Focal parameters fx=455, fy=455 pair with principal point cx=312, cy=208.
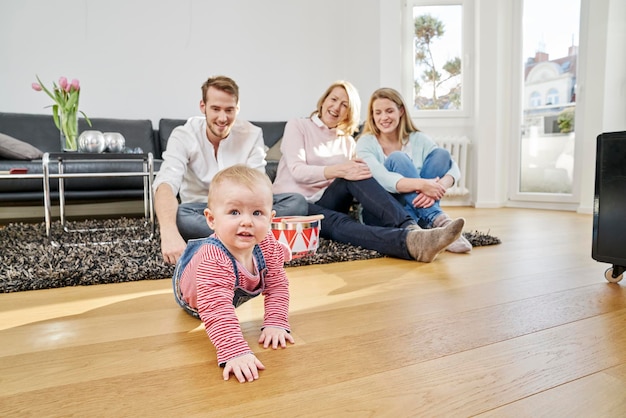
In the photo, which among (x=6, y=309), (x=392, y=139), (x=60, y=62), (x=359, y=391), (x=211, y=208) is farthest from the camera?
(x=60, y=62)

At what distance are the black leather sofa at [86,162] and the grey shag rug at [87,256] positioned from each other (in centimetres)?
41

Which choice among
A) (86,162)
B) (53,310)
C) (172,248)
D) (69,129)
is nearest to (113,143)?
(69,129)

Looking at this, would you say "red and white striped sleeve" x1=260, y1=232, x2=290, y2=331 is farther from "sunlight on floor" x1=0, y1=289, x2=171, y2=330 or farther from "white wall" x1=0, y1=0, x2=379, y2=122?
"white wall" x1=0, y1=0, x2=379, y2=122

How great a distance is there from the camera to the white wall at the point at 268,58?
3617 mm

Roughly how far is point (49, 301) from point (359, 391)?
100 cm

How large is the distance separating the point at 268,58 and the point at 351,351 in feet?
13.2

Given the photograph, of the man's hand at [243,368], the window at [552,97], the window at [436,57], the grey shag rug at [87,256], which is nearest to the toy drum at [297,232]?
the grey shag rug at [87,256]

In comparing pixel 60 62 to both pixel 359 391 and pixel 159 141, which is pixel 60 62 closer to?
pixel 159 141

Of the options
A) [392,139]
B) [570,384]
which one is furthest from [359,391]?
[392,139]

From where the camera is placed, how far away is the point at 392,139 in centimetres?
238

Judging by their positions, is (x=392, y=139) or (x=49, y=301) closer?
(x=49, y=301)

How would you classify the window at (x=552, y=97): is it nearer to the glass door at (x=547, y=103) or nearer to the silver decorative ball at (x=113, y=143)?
the glass door at (x=547, y=103)

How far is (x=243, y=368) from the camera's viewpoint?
81 centimetres

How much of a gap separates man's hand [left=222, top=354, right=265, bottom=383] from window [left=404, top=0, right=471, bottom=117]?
3.93m
